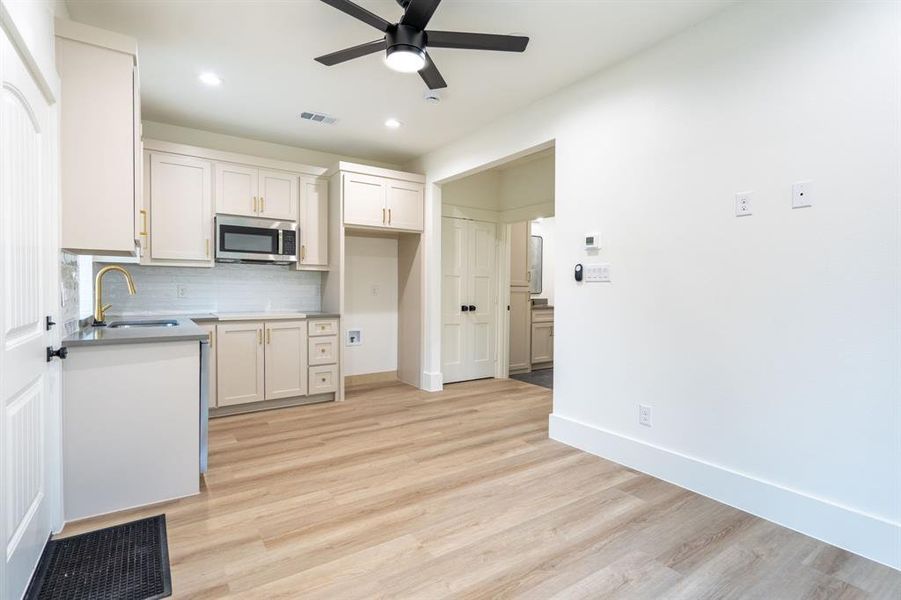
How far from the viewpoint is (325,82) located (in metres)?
3.19

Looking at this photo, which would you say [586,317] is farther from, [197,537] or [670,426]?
[197,537]

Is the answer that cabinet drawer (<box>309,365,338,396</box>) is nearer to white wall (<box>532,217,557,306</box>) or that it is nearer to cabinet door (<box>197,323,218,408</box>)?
cabinet door (<box>197,323,218,408</box>)

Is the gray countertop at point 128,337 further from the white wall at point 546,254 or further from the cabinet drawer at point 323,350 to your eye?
the white wall at point 546,254

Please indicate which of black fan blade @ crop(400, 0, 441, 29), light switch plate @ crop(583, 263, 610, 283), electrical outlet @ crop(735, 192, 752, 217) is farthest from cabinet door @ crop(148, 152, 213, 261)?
electrical outlet @ crop(735, 192, 752, 217)

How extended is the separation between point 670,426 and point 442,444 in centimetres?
153

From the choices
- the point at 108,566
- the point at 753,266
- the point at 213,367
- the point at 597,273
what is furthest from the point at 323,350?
the point at 753,266

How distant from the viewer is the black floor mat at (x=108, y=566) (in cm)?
161

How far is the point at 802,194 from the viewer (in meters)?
2.06

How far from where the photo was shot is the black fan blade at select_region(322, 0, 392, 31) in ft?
6.19

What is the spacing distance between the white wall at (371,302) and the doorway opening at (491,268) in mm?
650

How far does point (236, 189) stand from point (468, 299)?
9.12 ft

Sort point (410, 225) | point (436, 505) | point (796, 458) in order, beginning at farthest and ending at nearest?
point (410, 225), point (436, 505), point (796, 458)

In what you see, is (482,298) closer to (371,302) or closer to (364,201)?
(371,302)

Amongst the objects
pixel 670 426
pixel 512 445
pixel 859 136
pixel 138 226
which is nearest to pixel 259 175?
pixel 138 226
